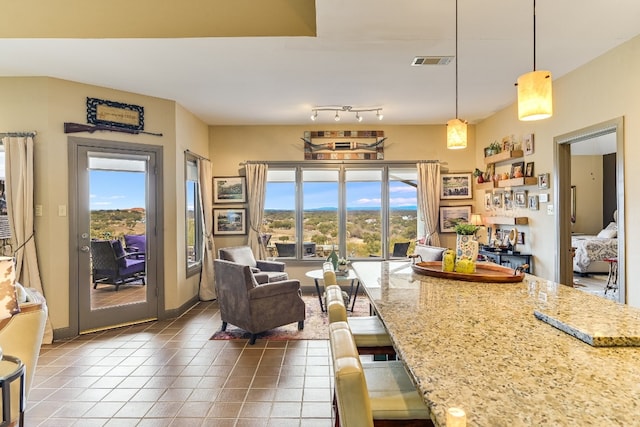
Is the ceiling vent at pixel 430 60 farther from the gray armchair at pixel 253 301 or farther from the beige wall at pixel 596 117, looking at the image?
the gray armchair at pixel 253 301

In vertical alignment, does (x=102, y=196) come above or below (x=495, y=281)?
above

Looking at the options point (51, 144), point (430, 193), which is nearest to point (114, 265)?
point (51, 144)

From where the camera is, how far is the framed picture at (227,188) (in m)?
6.08

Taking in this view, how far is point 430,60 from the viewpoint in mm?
3494

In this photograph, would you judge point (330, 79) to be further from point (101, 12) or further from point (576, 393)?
point (576, 393)

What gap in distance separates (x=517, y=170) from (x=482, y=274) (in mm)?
A: 3141

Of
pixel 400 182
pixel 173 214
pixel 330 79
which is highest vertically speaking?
pixel 330 79

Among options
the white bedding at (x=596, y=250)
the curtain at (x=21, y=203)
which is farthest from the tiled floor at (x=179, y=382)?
the white bedding at (x=596, y=250)

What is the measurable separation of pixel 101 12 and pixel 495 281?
3.66 metres

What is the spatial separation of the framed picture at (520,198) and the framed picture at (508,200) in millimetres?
91

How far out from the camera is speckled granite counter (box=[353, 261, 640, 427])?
81 centimetres

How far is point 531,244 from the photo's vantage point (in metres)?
4.66

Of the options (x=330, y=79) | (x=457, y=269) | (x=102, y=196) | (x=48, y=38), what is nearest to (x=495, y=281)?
(x=457, y=269)

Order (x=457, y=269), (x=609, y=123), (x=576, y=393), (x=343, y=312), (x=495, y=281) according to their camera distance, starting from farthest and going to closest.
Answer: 1. (x=609, y=123)
2. (x=457, y=269)
3. (x=495, y=281)
4. (x=343, y=312)
5. (x=576, y=393)
